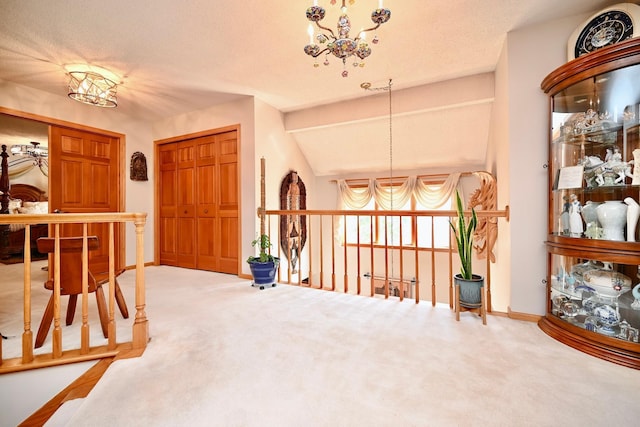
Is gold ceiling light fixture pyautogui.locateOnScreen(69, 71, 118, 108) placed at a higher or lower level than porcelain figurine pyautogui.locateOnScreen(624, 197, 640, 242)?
higher

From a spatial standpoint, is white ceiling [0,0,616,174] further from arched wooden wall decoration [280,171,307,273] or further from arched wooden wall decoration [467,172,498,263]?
arched wooden wall decoration [280,171,307,273]

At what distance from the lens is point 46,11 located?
6.68 feet

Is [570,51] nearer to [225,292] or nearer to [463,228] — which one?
[463,228]

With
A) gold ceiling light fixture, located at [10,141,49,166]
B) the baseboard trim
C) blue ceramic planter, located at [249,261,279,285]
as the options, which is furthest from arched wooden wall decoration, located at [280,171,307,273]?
gold ceiling light fixture, located at [10,141,49,166]

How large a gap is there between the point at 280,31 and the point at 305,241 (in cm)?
336

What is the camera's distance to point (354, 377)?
1.47 meters

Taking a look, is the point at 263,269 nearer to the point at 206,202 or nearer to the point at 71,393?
the point at 206,202

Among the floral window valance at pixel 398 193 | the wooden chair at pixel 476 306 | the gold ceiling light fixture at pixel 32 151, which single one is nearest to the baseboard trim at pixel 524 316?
the wooden chair at pixel 476 306

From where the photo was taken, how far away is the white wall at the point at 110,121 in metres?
3.23

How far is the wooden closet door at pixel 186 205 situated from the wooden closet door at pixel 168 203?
0.28 feet

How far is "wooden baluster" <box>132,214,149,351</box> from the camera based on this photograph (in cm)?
177

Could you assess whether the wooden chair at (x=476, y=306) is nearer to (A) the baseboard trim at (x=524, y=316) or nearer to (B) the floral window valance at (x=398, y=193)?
(A) the baseboard trim at (x=524, y=316)

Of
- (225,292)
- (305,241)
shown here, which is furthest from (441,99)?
(225,292)

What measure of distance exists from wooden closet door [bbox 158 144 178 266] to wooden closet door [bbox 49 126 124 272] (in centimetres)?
57
